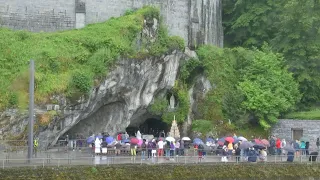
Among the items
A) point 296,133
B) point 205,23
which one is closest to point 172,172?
point 296,133

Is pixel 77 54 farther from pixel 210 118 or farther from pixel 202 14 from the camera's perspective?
pixel 202 14

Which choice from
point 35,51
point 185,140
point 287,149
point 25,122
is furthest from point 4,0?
point 287,149

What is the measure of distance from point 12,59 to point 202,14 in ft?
62.4

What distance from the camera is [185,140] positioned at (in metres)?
33.8

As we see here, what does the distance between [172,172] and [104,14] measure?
17.2 m

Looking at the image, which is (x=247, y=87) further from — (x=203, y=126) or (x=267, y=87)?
(x=203, y=126)

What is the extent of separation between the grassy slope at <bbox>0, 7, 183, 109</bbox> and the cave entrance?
7.87 metres

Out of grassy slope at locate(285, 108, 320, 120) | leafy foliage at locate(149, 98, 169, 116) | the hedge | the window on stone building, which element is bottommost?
the hedge

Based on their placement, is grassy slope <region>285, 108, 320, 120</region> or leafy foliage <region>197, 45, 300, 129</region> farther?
leafy foliage <region>197, 45, 300, 129</region>

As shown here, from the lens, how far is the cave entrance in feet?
145

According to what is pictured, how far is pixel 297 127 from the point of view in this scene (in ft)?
137

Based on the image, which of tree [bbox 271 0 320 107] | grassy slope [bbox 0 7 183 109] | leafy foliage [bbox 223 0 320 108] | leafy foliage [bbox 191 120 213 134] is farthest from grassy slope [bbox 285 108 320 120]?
grassy slope [bbox 0 7 183 109]

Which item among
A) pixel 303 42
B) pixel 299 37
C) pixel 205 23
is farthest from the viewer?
pixel 205 23

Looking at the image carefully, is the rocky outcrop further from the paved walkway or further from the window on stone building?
the paved walkway
